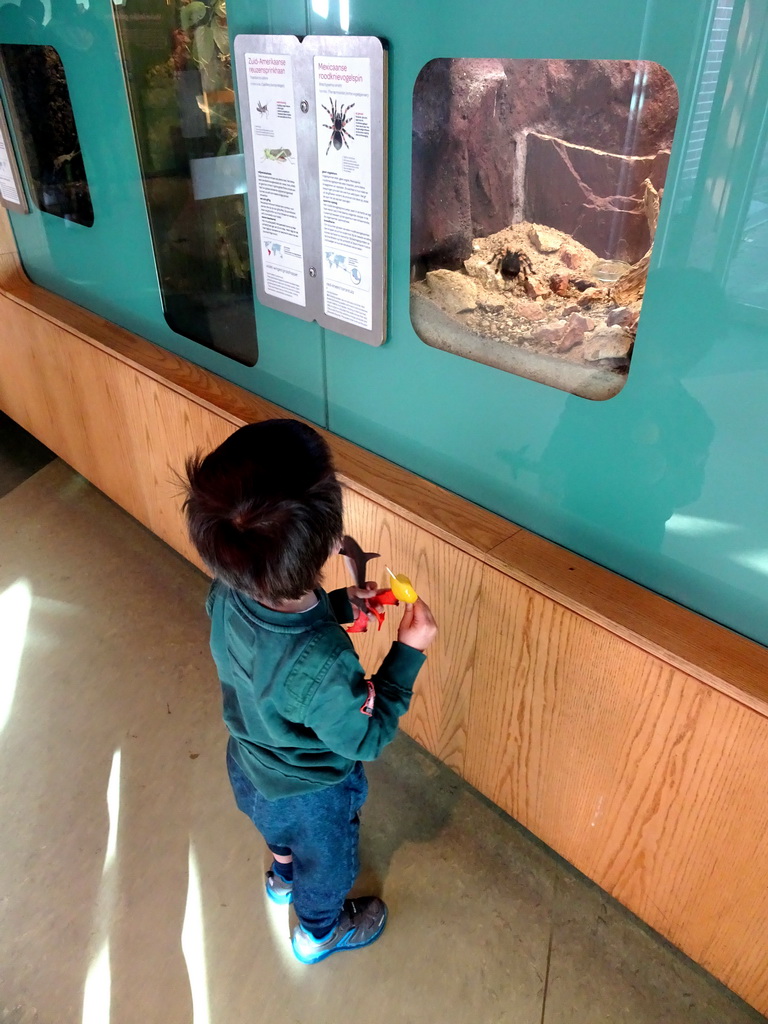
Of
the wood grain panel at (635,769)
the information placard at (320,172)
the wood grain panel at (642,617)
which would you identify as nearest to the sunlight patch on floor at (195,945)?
the wood grain panel at (635,769)

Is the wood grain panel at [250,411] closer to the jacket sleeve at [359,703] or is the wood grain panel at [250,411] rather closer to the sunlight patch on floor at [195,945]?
the jacket sleeve at [359,703]

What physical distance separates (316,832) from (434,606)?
504 mm

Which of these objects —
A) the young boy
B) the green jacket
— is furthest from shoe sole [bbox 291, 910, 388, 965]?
the green jacket

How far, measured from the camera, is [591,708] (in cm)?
129

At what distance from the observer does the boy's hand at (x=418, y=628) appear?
42.1 inches

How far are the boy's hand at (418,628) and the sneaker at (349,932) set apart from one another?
75cm

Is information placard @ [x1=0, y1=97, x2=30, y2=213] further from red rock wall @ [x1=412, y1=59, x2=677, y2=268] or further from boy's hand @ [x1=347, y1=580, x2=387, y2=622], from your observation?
boy's hand @ [x1=347, y1=580, x2=387, y2=622]

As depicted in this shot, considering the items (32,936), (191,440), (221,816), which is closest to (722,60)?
(191,440)

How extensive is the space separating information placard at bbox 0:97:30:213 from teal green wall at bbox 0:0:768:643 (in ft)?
3.08

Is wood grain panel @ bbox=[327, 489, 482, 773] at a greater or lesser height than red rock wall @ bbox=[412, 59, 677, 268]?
lesser

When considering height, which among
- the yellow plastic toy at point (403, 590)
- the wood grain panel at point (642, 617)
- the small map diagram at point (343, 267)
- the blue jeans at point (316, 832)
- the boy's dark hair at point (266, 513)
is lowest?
the blue jeans at point (316, 832)

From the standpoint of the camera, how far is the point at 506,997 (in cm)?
139

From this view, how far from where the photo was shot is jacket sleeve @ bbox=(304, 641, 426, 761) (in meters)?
0.98

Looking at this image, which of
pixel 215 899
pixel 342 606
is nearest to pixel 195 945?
pixel 215 899
